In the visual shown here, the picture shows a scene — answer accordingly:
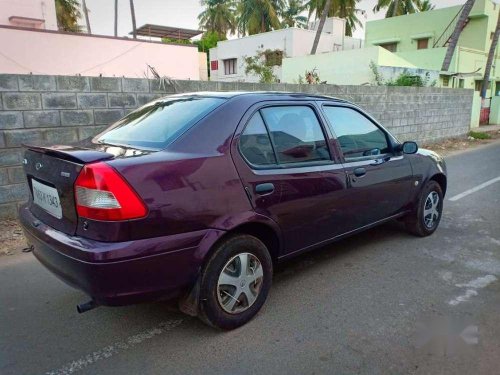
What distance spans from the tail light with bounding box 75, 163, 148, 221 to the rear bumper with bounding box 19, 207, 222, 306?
0.17m

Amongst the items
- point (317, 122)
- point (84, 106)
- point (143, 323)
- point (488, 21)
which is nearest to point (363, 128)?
point (317, 122)

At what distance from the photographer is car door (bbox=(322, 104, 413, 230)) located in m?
3.82

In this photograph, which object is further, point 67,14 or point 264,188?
point 67,14

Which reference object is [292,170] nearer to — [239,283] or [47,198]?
[239,283]

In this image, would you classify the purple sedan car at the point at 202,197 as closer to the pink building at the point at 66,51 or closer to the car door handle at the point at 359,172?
the car door handle at the point at 359,172

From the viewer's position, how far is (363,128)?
13.7 ft

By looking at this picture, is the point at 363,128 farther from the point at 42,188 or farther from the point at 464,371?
the point at 42,188

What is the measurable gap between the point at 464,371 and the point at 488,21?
100 ft

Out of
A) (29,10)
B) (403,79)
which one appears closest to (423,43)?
(403,79)

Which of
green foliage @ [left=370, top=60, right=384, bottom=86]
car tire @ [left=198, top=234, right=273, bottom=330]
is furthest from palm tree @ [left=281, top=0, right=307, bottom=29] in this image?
car tire @ [left=198, top=234, right=273, bottom=330]

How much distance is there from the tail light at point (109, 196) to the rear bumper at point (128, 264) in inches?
6.6

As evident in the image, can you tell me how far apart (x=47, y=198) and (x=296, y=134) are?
1.94m

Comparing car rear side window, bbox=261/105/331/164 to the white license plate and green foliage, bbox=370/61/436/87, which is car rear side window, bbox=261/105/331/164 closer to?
the white license plate

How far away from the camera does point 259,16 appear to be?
40188mm
